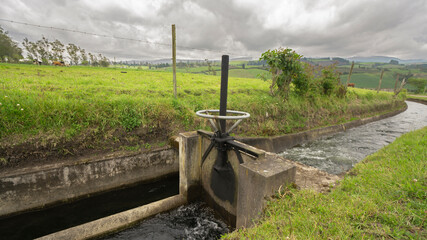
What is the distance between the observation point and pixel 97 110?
234 inches

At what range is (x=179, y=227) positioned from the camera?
4152 mm

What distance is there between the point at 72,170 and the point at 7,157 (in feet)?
4.62

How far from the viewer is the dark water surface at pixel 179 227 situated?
3895 mm

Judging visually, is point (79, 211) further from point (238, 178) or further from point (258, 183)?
point (258, 183)

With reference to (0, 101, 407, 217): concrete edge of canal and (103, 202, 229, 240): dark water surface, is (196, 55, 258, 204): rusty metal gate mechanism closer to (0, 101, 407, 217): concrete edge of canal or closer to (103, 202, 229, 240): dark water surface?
(103, 202, 229, 240): dark water surface

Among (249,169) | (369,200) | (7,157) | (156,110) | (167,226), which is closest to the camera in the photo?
(369,200)

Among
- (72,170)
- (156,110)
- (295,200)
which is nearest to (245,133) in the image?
(156,110)

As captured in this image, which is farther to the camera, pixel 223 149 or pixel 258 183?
pixel 223 149

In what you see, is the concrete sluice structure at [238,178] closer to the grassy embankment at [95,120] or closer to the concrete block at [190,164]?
the concrete block at [190,164]

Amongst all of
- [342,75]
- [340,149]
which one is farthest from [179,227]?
[342,75]

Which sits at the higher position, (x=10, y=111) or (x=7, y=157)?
(x=10, y=111)

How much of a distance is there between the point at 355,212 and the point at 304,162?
17.5ft

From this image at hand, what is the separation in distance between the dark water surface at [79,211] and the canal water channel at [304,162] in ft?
3.90

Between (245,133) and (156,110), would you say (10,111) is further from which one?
(245,133)
